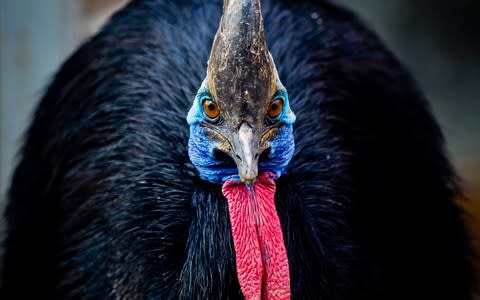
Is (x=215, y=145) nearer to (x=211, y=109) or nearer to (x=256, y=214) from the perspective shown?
(x=211, y=109)

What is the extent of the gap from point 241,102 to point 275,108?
0.42 feet

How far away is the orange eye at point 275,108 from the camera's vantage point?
9.57ft

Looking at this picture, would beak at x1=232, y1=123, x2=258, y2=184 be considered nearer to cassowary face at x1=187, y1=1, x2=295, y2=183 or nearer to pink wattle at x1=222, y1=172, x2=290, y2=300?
cassowary face at x1=187, y1=1, x2=295, y2=183

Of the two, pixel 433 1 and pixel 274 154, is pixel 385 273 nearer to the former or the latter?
pixel 274 154

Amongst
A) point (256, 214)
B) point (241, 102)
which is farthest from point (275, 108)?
point (256, 214)

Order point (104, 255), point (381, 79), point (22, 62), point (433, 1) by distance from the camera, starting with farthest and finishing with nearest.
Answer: point (433, 1)
point (22, 62)
point (381, 79)
point (104, 255)

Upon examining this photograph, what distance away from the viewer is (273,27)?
12.7ft

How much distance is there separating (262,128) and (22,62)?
315cm

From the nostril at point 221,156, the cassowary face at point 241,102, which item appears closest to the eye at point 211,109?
the cassowary face at point 241,102

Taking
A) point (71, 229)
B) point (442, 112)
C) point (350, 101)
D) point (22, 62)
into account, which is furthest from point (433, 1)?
point (71, 229)

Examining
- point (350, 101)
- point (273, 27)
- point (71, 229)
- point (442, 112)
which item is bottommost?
point (71, 229)

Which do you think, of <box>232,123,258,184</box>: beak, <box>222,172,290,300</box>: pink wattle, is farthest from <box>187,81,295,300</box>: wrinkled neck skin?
→ <box>232,123,258,184</box>: beak

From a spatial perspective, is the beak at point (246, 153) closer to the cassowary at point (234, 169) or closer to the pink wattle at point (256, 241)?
the cassowary at point (234, 169)

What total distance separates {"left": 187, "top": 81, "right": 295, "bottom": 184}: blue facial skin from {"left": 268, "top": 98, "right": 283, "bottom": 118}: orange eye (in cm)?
1
